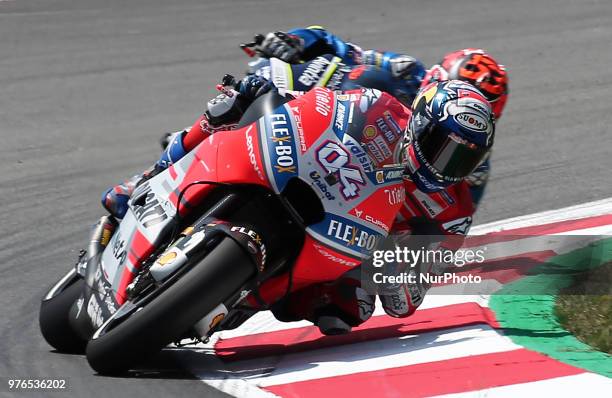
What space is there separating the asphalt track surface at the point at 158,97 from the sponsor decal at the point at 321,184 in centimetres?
105

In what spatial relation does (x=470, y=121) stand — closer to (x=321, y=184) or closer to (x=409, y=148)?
(x=409, y=148)

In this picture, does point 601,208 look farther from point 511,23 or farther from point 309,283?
point 511,23

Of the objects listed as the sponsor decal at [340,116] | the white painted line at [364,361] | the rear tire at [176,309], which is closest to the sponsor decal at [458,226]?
the white painted line at [364,361]

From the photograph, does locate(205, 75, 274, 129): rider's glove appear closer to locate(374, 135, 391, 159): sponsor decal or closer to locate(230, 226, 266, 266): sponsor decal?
locate(374, 135, 391, 159): sponsor decal

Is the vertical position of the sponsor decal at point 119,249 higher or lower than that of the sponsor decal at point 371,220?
lower

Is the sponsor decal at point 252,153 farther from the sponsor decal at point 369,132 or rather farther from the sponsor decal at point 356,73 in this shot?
the sponsor decal at point 356,73

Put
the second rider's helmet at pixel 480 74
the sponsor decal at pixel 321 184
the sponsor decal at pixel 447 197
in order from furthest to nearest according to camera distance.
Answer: the second rider's helmet at pixel 480 74, the sponsor decal at pixel 447 197, the sponsor decal at pixel 321 184

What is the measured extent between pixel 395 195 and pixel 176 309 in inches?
51.7

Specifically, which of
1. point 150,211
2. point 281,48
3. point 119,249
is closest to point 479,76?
point 281,48

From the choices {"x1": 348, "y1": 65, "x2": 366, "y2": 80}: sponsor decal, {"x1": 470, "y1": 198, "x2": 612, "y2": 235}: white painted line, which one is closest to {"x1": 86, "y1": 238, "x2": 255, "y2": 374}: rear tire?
{"x1": 348, "y1": 65, "x2": 366, "y2": 80}: sponsor decal

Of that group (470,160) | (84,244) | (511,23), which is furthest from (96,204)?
(511,23)

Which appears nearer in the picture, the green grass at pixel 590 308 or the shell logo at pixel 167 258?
the shell logo at pixel 167 258

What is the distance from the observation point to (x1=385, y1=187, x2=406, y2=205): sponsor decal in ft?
17.5

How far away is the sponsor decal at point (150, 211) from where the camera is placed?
534cm
